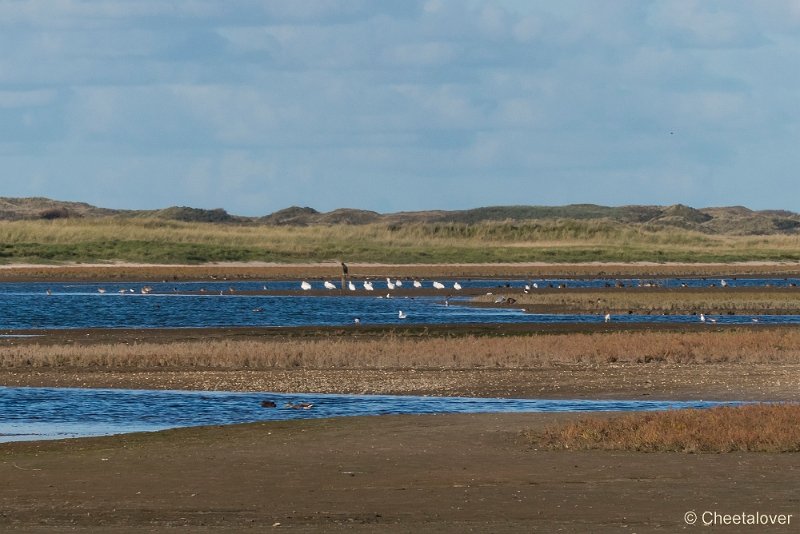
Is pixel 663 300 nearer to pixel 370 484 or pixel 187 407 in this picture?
pixel 187 407

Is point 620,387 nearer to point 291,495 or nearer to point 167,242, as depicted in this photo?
point 291,495

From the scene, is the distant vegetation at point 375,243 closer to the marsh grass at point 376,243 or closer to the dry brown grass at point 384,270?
the marsh grass at point 376,243

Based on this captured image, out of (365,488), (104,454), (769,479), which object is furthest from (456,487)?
(104,454)

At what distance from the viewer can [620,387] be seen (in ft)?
87.8

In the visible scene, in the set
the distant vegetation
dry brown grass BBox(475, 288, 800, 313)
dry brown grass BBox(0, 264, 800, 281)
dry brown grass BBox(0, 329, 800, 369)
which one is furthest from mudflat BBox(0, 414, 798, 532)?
the distant vegetation

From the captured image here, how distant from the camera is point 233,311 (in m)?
57.9

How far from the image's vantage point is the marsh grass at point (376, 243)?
129m

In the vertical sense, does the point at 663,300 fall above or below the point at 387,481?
above

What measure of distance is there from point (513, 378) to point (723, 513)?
15580 mm

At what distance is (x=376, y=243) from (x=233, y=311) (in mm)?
95457

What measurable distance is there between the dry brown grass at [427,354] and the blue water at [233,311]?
14.4m

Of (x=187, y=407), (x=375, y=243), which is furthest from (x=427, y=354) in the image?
(x=375, y=243)

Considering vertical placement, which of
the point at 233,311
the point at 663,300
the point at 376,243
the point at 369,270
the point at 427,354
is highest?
the point at 376,243

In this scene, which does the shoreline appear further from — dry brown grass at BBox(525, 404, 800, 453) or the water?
dry brown grass at BBox(525, 404, 800, 453)
